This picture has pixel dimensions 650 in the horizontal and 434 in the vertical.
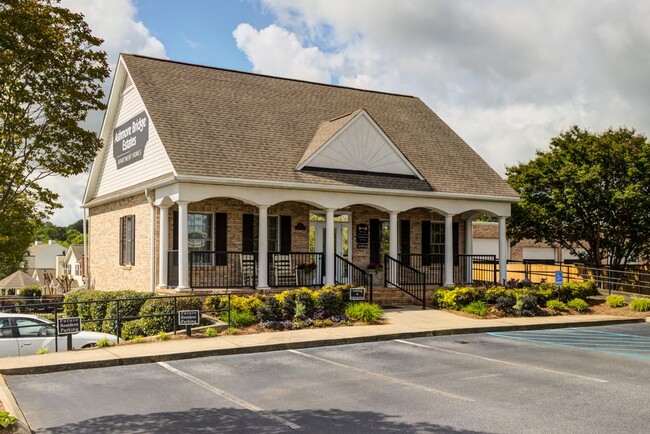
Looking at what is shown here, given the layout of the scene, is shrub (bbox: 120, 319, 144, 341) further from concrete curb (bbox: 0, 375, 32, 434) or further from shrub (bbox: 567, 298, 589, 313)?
shrub (bbox: 567, 298, 589, 313)

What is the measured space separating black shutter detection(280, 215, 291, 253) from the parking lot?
25.8 ft

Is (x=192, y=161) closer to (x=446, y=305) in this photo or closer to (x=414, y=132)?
(x=446, y=305)

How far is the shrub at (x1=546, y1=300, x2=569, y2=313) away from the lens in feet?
67.3

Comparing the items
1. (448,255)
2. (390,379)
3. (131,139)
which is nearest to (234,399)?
(390,379)

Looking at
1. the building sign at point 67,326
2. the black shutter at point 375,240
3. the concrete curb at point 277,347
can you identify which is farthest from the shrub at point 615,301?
the building sign at point 67,326

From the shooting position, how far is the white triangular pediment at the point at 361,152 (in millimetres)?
21672

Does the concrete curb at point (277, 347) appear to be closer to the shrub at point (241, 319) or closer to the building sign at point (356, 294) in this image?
the shrub at point (241, 319)

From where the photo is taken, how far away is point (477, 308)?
19.3 metres

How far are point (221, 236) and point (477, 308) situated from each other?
8.21 meters

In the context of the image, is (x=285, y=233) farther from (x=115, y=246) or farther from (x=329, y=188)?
(x=115, y=246)

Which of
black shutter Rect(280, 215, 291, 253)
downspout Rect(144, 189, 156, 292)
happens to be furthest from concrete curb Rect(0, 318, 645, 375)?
downspout Rect(144, 189, 156, 292)

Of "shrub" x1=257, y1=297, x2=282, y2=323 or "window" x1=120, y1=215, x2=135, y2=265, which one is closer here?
"shrub" x1=257, y1=297, x2=282, y2=323

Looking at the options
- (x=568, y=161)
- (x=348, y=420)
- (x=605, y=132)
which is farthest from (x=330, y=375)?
(x=605, y=132)

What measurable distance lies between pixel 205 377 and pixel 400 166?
13807 mm
